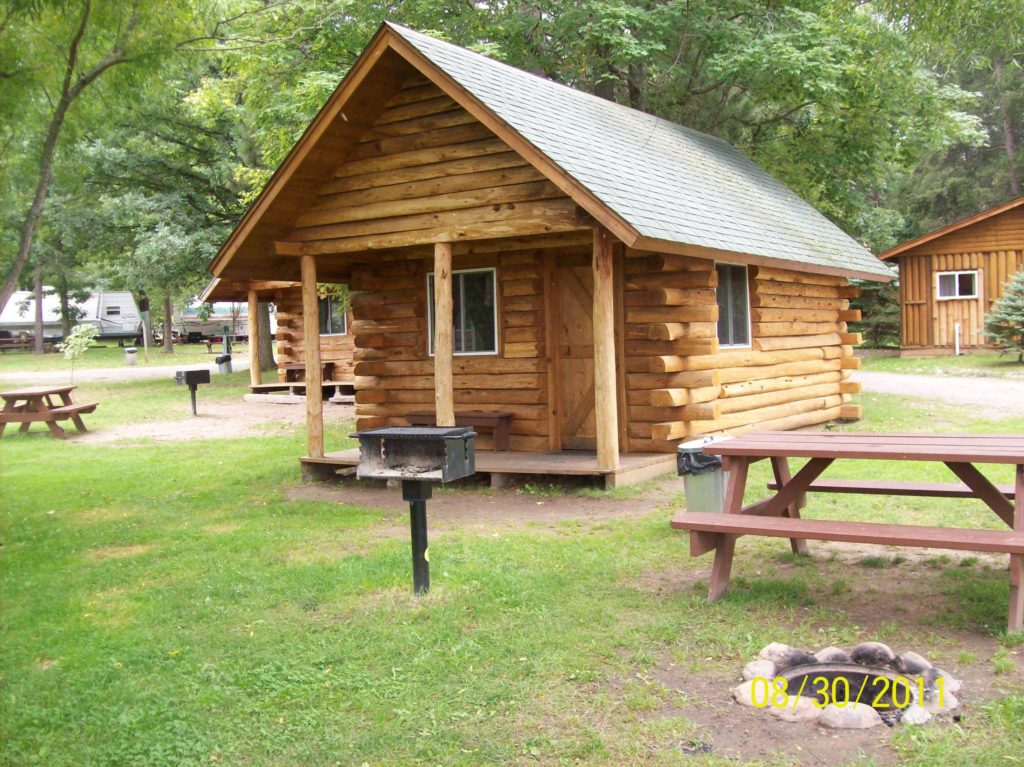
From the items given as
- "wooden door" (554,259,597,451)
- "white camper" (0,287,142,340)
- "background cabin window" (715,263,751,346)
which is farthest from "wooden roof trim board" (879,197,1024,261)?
A: "white camper" (0,287,142,340)

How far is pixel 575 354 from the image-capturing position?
41.1 feet

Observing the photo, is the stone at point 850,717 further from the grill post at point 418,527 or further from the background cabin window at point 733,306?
the background cabin window at point 733,306

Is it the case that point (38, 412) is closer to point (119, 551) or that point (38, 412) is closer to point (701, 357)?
point (119, 551)

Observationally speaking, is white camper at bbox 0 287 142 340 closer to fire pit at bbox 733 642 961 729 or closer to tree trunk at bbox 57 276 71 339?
tree trunk at bbox 57 276 71 339

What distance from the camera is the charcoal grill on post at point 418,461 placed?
6.21m

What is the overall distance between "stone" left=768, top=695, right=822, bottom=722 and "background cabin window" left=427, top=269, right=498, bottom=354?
28.7ft

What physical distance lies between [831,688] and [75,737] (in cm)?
355

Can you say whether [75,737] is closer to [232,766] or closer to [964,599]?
[232,766]

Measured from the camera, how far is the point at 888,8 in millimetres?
11961

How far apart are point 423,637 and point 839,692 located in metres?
2.34

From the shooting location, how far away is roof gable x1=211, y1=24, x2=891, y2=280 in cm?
986

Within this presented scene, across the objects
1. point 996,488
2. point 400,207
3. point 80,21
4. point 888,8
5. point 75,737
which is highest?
point 888,8

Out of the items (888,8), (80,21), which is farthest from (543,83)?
(80,21)

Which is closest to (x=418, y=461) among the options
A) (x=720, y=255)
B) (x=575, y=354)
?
(x=720, y=255)
